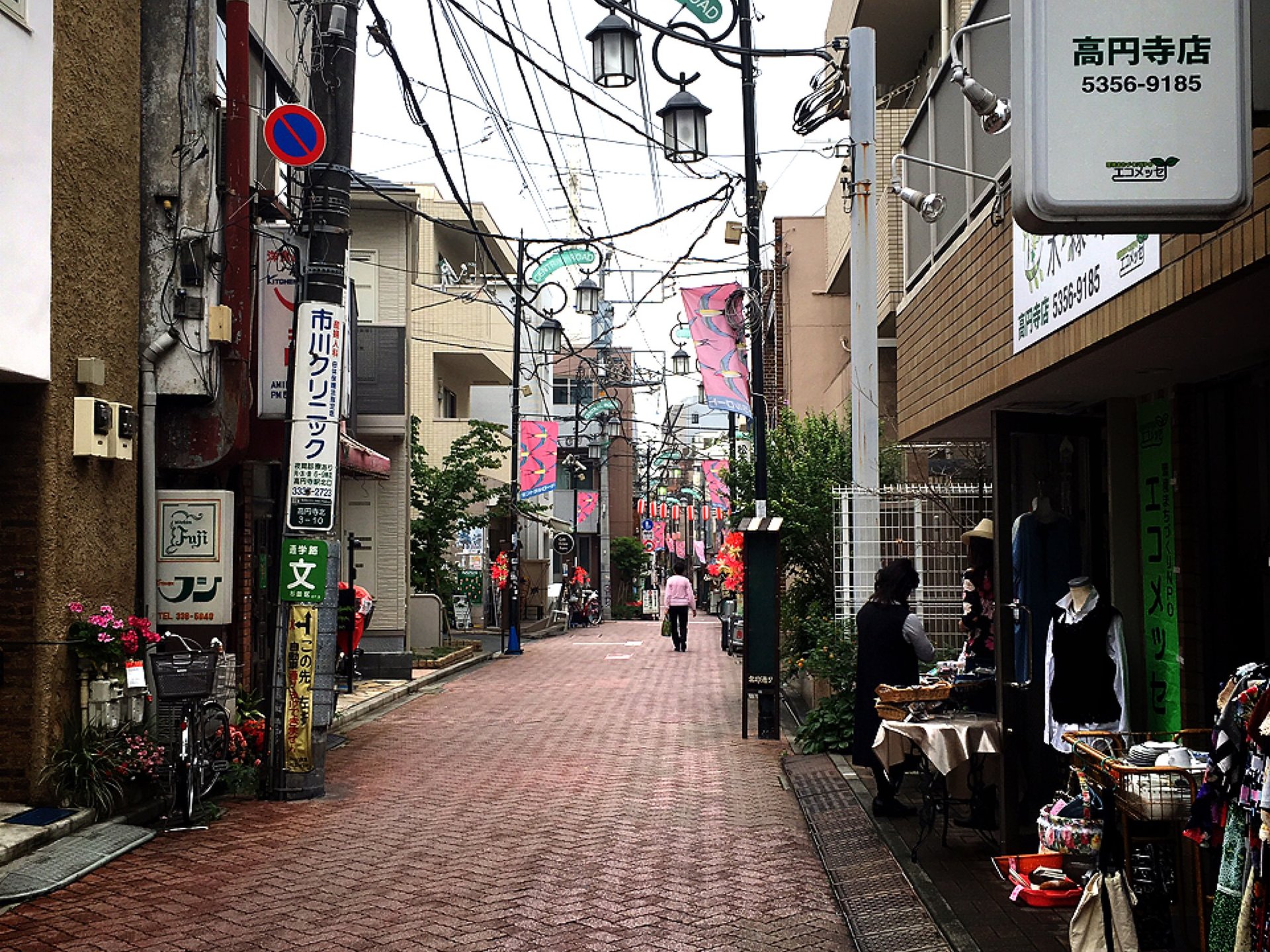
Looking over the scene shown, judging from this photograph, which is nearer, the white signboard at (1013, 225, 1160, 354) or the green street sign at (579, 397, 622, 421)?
the white signboard at (1013, 225, 1160, 354)

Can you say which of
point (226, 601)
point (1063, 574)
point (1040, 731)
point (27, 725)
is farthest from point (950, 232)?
point (27, 725)

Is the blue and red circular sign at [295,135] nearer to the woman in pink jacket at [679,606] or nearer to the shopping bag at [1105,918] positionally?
the shopping bag at [1105,918]

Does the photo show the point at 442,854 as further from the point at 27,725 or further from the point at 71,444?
the point at 71,444

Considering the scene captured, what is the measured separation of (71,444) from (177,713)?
7.56 ft

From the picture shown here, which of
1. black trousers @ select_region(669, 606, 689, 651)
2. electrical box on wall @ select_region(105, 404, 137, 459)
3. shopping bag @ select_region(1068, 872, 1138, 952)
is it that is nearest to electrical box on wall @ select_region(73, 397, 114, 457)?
electrical box on wall @ select_region(105, 404, 137, 459)

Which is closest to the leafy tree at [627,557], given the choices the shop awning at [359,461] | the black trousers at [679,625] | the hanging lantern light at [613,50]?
the black trousers at [679,625]

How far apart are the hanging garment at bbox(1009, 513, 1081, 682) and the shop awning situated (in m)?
7.71

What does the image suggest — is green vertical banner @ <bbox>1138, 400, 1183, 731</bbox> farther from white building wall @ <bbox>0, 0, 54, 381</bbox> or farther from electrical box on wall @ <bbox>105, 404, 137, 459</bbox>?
electrical box on wall @ <bbox>105, 404, 137, 459</bbox>

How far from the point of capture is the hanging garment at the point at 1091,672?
7.41m

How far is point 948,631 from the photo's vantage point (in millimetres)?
13109

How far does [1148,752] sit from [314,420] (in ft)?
24.4

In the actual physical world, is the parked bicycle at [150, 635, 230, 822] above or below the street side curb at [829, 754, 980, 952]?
above

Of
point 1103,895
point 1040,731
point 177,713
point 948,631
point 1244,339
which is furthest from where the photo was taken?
point 948,631

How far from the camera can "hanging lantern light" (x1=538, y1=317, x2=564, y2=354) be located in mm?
28969
